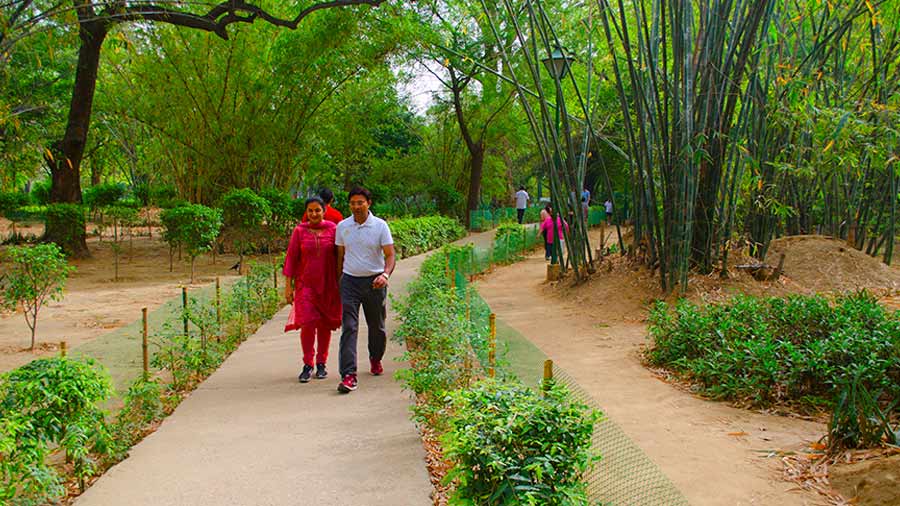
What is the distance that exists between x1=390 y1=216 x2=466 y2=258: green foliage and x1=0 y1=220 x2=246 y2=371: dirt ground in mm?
3665

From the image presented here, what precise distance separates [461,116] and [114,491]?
65.1ft

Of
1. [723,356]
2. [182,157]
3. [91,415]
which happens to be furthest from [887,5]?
[182,157]

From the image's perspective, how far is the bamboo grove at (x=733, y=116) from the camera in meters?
7.24

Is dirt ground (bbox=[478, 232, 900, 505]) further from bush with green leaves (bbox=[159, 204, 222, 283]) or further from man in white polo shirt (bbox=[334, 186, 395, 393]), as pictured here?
bush with green leaves (bbox=[159, 204, 222, 283])

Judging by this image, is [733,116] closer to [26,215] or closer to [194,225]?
[194,225]

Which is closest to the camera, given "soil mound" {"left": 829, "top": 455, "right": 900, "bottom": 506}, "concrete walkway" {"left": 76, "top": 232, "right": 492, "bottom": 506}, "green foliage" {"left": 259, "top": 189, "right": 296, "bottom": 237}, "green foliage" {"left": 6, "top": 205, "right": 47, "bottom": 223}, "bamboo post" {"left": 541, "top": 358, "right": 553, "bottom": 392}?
"bamboo post" {"left": 541, "top": 358, "right": 553, "bottom": 392}

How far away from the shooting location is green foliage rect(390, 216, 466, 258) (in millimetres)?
15188

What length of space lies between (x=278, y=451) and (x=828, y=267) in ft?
28.1

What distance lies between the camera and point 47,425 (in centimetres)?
305

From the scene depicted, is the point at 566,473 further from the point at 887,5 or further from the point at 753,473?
the point at 887,5

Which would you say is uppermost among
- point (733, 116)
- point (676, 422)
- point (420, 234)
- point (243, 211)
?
point (733, 116)

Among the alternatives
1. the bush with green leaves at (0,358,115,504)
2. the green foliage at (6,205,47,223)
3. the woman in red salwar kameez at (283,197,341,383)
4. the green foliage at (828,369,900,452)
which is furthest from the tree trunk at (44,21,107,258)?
the green foliage at (828,369,900,452)

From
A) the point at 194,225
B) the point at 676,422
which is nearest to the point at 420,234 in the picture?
the point at 194,225

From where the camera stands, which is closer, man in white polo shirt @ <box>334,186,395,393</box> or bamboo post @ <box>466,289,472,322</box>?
man in white polo shirt @ <box>334,186,395,393</box>
